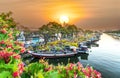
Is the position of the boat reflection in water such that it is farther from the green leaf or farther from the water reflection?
the green leaf

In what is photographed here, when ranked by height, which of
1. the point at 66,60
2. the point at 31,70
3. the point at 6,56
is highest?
the point at 6,56

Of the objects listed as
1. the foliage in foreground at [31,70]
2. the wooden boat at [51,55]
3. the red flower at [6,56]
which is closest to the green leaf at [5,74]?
the foliage in foreground at [31,70]

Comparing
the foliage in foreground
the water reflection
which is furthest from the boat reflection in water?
the foliage in foreground

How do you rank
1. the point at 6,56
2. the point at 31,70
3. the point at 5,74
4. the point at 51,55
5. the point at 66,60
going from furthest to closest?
1. the point at 66,60
2. the point at 51,55
3. the point at 31,70
4. the point at 6,56
5. the point at 5,74

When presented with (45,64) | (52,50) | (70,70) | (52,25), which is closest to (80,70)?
(70,70)

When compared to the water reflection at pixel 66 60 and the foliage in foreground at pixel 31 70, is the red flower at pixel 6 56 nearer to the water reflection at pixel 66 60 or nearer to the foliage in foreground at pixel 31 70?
the foliage in foreground at pixel 31 70

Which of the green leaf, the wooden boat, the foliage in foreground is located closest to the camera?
the green leaf

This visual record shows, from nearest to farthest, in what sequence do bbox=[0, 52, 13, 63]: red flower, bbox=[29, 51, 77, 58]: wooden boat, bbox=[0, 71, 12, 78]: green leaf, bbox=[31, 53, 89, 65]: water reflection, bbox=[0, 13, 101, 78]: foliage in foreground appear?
bbox=[0, 71, 12, 78]: green leaf < bbox=[0, 13, 101, 78]: foliage in foreground < bbox=[0, 52, 13, 63]: red flower < bbox=[31, 53, 89, 65]: water reflection < bbox=[29, 51, 77, 58]: wooden boat

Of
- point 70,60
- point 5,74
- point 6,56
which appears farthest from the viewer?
point 70,60

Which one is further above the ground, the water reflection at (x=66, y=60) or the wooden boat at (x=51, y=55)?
the wooden boat at (x=51, y=55)

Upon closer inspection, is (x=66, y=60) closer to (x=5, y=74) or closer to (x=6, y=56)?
(x=6, y=56)

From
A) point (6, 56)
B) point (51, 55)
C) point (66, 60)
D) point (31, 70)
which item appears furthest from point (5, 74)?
point (66, 60)

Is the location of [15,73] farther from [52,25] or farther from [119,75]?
[52,25]

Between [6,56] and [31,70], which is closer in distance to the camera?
[6,56]
